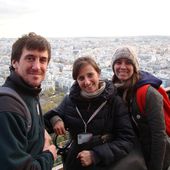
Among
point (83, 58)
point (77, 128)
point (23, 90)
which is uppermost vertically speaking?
point (83, 58)

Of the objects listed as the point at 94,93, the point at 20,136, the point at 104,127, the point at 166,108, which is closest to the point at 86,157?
the point at 104,127

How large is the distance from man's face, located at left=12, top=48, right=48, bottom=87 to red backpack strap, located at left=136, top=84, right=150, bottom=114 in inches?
35.5

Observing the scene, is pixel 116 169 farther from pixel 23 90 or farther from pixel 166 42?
pixel 166 42

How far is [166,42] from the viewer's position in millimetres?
8711

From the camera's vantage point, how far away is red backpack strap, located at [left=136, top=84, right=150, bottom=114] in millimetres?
2419

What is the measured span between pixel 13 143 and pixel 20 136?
0.23 ft

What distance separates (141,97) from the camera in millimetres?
2430

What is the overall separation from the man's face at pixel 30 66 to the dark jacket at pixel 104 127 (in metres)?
0.51

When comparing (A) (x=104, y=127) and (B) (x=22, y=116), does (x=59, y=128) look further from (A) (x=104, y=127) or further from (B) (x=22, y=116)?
(B) (x=22, y=116)

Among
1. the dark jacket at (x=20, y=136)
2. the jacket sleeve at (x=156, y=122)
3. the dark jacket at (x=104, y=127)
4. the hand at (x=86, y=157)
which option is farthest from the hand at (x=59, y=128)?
the jacket sleeve at (x=156, y=122)

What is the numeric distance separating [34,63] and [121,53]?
974 mm

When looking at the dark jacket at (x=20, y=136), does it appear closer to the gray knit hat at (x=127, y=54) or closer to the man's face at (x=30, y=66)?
the man's face at (x=30, y=66)

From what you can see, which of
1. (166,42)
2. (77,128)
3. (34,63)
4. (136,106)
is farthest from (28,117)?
(166,42)

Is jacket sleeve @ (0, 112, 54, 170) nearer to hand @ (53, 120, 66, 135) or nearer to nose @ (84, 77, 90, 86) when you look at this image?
hand @ (53, 120, 66, 135)
